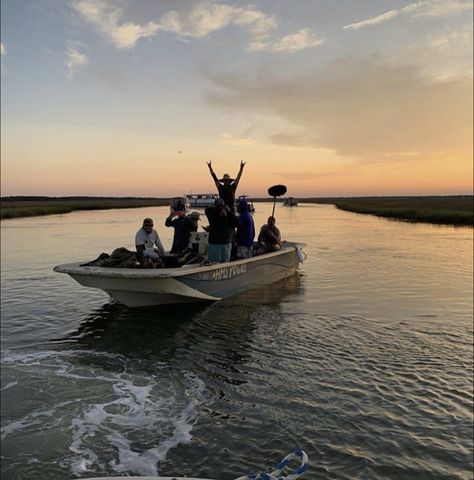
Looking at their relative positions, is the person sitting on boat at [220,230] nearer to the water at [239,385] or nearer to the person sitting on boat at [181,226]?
the person sitting on boat at [181,226]

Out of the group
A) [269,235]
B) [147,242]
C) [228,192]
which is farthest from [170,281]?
[269,235]

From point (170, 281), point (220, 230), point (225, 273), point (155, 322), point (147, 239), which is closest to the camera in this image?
point (170, 281)

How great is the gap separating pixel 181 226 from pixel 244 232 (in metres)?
1.69

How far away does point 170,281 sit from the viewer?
9.26m

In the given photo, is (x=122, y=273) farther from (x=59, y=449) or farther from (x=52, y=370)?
(x=59, y=449)

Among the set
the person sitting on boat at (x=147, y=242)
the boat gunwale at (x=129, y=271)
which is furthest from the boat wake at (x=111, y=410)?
the person sitting on boat at (x=147, y=242)

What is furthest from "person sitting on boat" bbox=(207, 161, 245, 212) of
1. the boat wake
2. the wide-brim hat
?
the boat wake

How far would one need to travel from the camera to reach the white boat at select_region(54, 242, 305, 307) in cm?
903

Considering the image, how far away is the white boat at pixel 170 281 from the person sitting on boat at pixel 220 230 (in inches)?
13.8

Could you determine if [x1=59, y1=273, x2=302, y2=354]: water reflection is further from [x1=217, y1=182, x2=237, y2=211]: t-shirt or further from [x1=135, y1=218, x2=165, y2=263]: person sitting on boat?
[x1=217, y1=182, x2=237, y2=211]: t-shirt

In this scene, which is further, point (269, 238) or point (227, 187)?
point (269, 238)

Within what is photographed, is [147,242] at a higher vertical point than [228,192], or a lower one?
lower

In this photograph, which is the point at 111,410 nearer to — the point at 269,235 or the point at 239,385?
the point at 239,385

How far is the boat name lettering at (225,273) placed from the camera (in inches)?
401
